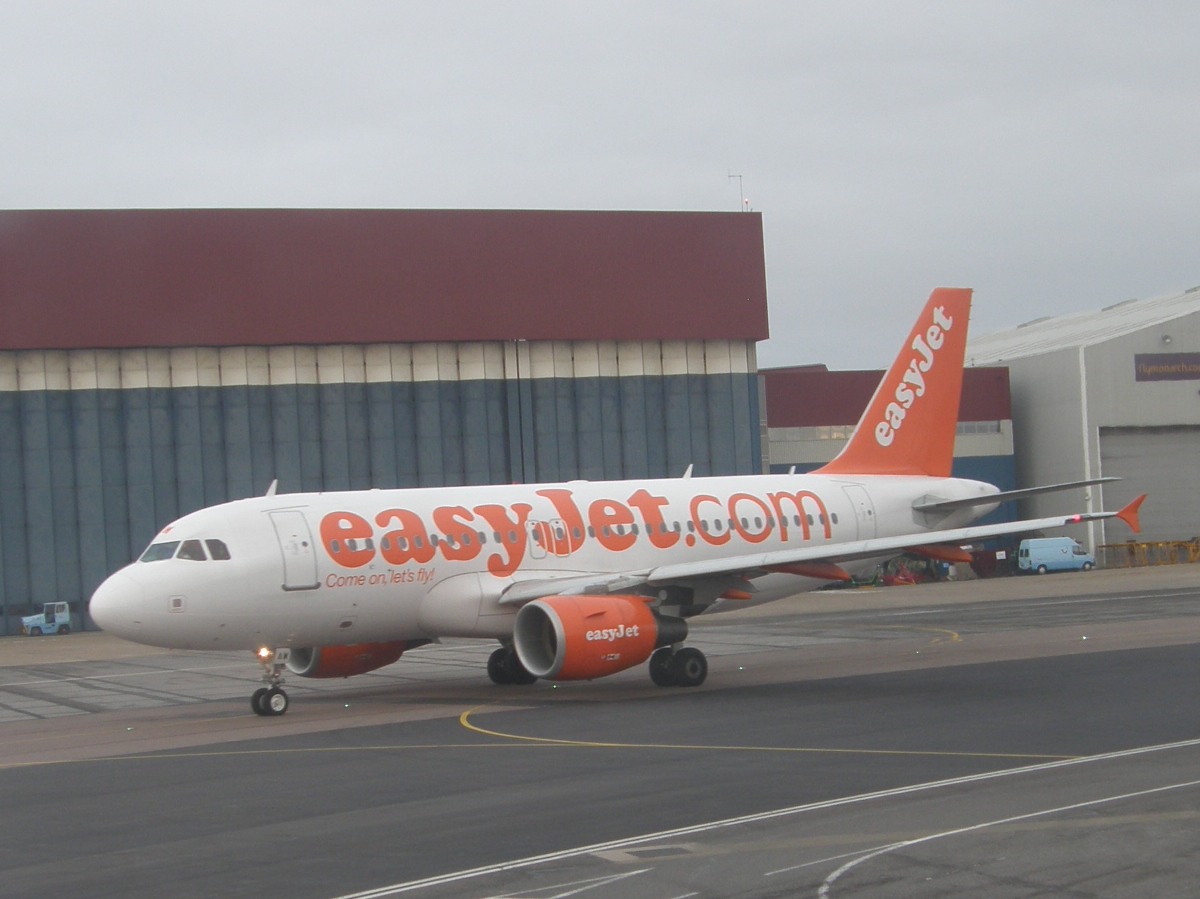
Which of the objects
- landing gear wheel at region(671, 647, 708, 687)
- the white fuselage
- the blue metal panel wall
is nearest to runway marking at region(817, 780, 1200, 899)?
landing gear wheel at region(671, 647, 708, 687)

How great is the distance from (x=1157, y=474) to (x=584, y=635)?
5574 centimetres

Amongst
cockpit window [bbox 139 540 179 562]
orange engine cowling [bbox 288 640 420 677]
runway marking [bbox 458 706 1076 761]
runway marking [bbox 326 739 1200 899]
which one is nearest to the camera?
runway marking [bbox 326 739 1200 899]

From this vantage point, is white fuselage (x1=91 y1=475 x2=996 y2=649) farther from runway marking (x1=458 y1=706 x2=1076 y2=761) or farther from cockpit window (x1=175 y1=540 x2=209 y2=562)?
runway marking (x1=458 y1=706 x2=1076 y2=761)

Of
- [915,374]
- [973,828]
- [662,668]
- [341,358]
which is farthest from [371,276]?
[973,828]

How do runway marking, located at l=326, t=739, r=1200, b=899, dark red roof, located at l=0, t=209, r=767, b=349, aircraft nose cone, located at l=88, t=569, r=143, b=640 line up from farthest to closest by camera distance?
dark red roof, located at l=0, t=209, r=767, b=349 → aircraft nose cone, located at l=88, t=569, r=143, b=640 → runway marking, located at l=326, t=739, r=1200, b=899

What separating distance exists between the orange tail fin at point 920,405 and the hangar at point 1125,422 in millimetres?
38795

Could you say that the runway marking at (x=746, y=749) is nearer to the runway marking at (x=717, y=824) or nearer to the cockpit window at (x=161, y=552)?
the runway marking at (x=717, y=824)

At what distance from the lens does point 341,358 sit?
6059 cm

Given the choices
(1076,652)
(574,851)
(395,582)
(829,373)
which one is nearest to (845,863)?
(574,851)

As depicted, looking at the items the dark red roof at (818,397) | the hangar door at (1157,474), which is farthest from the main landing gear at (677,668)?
the hangar door at (1157,474)

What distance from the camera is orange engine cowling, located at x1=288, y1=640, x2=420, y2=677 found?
1099 inches

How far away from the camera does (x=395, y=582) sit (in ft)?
86.9

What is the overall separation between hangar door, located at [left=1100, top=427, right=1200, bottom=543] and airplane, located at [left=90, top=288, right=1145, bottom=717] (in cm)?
4405

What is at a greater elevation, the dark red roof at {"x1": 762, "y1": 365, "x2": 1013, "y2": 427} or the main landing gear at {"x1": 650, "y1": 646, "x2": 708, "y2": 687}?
the dark red roof at {"x1": 762, "y1": 365, "x2": 1013, "y2": 427}
